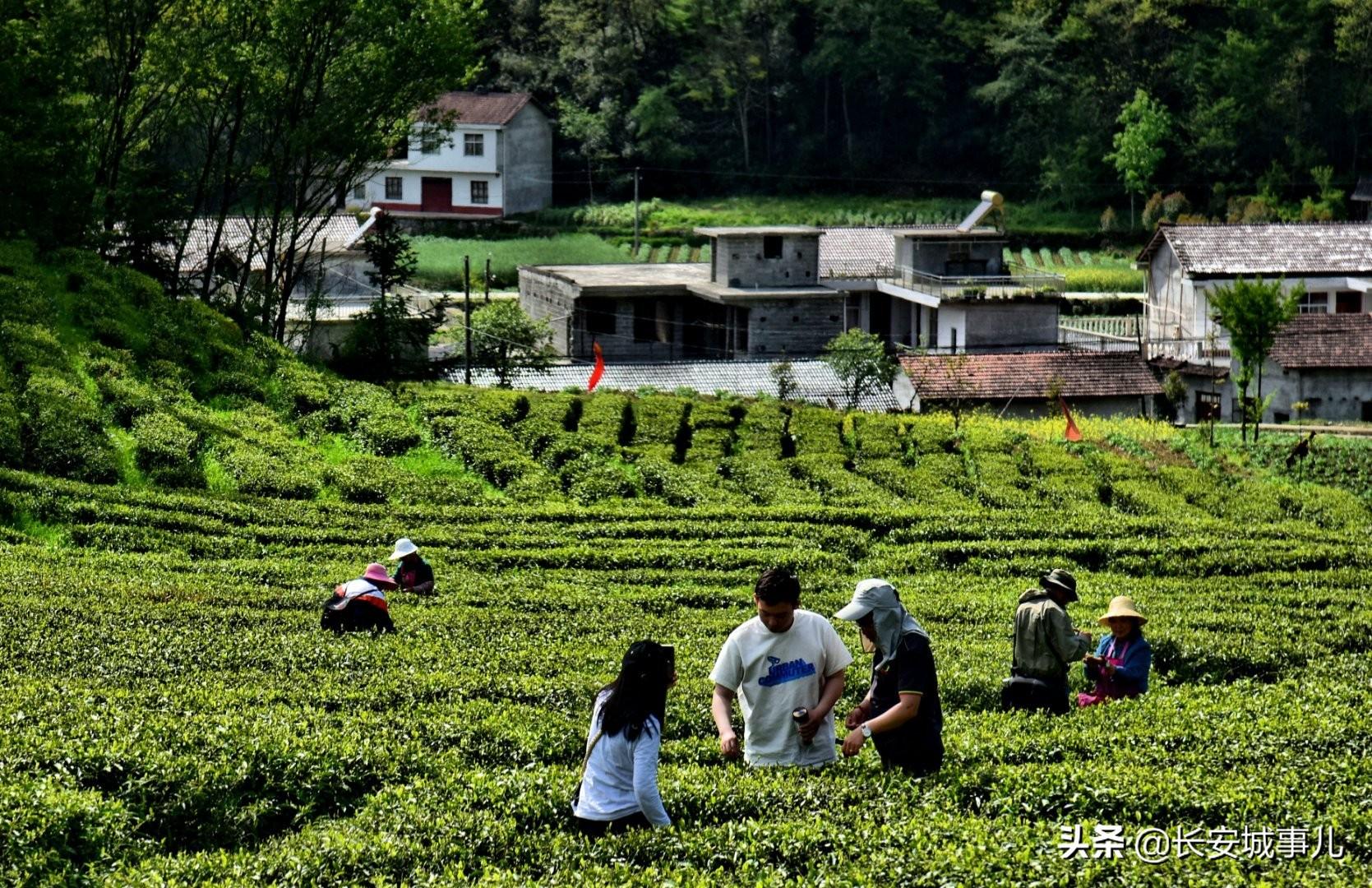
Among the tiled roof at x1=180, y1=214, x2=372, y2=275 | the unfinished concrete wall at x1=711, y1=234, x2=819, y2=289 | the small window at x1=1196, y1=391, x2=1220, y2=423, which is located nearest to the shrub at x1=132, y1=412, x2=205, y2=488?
the tiled roof at x1=180, y1=214, x2=372, y2=275

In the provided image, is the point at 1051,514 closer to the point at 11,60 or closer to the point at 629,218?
the point at 11,60

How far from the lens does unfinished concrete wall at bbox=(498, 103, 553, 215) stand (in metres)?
88.2

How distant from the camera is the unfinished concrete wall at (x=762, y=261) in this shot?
60000mm

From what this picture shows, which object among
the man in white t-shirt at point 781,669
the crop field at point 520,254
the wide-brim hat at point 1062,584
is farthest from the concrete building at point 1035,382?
the man in white t-shirt at point 781,669

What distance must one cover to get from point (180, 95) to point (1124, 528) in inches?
1034

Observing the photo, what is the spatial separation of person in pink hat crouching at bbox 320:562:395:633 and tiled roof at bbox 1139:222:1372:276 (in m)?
42.5

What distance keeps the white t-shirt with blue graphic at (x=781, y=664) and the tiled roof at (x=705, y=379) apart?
113 feet

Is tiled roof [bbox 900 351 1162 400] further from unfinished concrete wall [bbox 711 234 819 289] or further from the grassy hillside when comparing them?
unfinished concrete wall [bbox 711 234 819 289]

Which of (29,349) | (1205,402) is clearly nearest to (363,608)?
(29,349)

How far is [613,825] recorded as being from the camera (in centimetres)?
1056

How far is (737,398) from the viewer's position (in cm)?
4175

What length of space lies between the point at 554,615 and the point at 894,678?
9685 mm

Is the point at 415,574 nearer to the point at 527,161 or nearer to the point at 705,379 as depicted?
the point at 705,379

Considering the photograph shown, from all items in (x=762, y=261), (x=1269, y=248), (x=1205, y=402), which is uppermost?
(x=1269, y=248)
